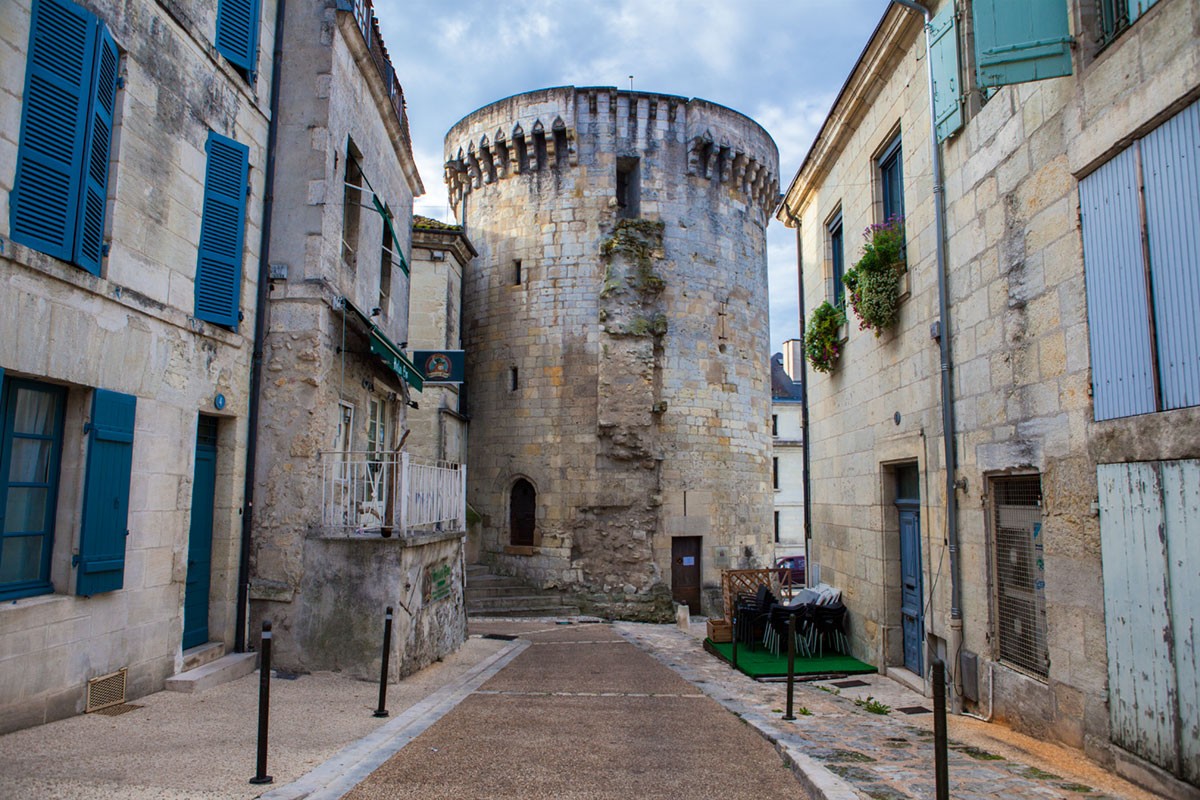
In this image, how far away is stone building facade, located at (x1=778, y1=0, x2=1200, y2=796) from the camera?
4414 millimetres

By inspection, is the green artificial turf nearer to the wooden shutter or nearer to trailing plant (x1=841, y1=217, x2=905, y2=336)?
trailing plant (x1=841, y1=217, x2=905, y2=336)

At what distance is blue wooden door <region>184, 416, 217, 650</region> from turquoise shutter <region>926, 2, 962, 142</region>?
7642 mm

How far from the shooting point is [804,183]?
12141mm

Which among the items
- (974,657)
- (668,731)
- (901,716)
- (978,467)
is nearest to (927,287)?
(978,467)

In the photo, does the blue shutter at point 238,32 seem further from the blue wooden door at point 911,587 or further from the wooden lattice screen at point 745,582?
the wooden lattice screen at point 745,582

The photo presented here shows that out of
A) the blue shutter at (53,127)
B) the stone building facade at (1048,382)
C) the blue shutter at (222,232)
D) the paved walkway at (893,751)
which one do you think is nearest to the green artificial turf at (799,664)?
the stone building facade at (1048,382)

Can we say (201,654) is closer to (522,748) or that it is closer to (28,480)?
(28,480)

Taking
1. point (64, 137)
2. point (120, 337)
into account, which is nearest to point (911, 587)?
point (120, 337)

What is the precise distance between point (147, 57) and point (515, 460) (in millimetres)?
13195

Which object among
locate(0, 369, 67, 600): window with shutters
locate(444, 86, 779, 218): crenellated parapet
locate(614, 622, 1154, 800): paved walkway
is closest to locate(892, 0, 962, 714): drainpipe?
locate(614, 622, 1154, 800): paved walkway

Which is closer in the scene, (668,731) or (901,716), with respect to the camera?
(668,731)

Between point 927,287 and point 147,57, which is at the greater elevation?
point 147,57

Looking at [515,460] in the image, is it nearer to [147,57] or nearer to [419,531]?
[419,531]

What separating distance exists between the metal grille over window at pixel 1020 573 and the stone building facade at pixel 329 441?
5.53 metres
